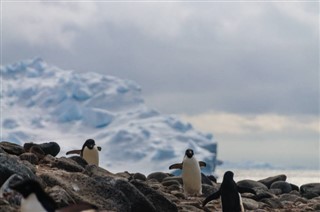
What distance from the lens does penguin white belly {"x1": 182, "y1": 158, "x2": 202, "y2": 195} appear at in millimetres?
12000

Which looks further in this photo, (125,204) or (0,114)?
(0,114)

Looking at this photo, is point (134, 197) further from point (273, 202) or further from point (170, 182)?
point (170, 182)

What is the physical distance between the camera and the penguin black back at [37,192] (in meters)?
5.16

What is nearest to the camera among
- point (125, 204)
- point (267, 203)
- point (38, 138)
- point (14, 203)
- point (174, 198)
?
point (14, 203)

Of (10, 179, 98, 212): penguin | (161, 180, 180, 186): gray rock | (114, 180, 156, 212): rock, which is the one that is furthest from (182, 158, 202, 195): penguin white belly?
(10, 179, 98, 212): penguin

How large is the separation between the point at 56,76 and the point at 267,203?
86494 millimetres

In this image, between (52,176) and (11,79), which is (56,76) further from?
(52,176)

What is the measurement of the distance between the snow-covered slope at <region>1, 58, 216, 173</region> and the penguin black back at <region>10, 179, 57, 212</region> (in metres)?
56.6

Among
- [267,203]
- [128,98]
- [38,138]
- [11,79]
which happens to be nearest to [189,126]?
[128,98]

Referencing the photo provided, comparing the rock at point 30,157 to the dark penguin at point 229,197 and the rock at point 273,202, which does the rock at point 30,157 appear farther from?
the rock at point 273,202

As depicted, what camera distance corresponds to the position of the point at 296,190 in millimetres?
16734

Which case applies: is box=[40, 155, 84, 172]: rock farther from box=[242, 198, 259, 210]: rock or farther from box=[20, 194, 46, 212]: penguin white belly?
box=[20, 194, 46, 212]: penguin white belly

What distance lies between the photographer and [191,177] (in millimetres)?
12133

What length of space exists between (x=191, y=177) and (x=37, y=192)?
7.13m
